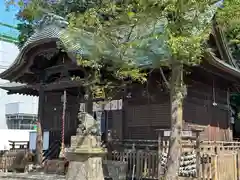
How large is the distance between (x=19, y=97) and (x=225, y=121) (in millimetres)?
25704

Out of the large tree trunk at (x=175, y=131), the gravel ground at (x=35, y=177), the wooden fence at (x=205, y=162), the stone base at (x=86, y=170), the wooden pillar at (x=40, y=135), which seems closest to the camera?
the large tree trunk at (x=175, y=131)

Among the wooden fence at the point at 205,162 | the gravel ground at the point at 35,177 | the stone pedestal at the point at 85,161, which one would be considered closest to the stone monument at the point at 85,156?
the stone pedestal at the point at 85,161

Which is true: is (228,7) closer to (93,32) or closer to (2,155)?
(93,32)

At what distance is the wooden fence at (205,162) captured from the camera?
10203 mm

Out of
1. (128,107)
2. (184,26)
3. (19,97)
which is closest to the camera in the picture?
(184,26)

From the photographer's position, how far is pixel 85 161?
9.31 metres

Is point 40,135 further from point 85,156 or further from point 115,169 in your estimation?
point 85,156

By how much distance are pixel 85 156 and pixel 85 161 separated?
13 cm

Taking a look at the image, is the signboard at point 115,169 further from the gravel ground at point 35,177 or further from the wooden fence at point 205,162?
the gravel ground at point 35,177

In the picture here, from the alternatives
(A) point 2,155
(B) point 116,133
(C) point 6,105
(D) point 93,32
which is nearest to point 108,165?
(B) point 116,133

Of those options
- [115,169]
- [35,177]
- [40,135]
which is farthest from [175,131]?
[40,135]

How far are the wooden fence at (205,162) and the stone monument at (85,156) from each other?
2.21 metres

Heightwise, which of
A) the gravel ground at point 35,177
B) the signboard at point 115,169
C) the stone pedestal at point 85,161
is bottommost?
the gravel ground at point 35,177

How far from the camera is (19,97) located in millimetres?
37188
